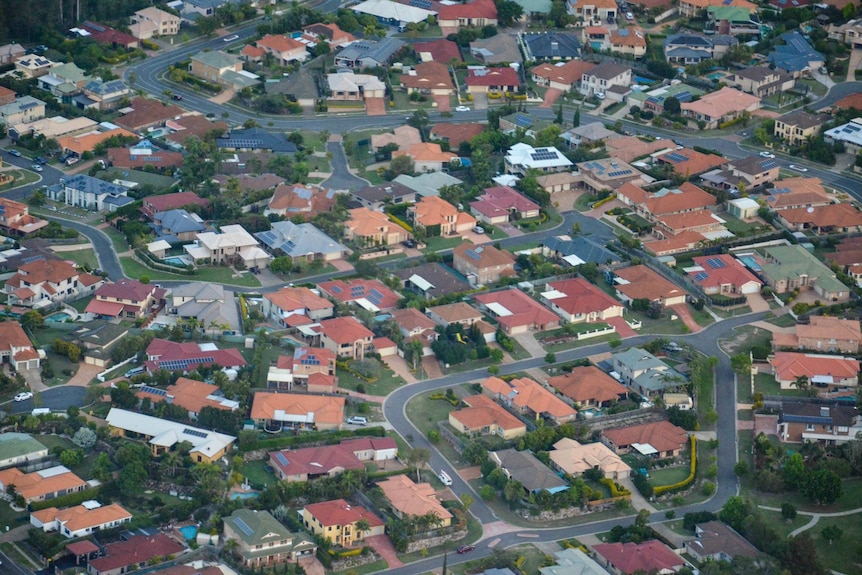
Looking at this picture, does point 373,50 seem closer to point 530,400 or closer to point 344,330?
point 344,330

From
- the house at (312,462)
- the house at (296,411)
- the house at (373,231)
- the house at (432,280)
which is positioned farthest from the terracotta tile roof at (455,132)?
the house at (312,462)

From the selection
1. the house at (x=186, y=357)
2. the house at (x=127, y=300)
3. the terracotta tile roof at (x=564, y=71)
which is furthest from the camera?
the terracotta tile roof at (x=564, y=71)

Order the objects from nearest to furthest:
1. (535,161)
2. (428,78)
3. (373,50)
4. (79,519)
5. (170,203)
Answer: (79,519)
(170,203)
(535,161)
(428,78)
(373,50)

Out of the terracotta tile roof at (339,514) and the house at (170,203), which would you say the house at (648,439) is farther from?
the house at (170,203)

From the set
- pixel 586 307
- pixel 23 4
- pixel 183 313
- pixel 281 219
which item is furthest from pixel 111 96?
pixel 586 307

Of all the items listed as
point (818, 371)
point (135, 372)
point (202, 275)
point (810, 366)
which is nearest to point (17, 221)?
point (202, 275)

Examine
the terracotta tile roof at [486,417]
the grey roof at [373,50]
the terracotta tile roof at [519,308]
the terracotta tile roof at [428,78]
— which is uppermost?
the grey roof at [373,50]
